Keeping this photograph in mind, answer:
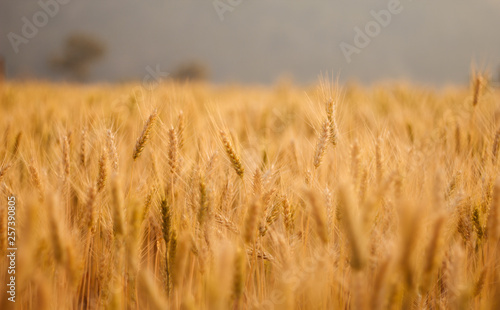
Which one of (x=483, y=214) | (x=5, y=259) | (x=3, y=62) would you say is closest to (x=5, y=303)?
(x=5, y=259)

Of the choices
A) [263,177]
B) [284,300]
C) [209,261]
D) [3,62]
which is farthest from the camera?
[3,62]

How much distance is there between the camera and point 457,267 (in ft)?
2.18

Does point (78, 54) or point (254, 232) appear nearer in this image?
point (254, 232)

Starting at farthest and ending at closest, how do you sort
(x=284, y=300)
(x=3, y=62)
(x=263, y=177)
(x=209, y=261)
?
1. (x=3, y=62)
2. (x=263, y=177)
3. (x=209, y=261)
4. (x=284, y=300)

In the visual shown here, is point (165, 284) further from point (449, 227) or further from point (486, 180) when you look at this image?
point (486, 180)

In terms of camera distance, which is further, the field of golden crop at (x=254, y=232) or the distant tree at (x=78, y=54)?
the distant tree at (x=78, y=54)

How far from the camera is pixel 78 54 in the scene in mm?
32031

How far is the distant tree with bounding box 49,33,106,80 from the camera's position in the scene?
3166 cm

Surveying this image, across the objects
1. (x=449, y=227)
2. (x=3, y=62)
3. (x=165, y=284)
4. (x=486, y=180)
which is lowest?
(x=165, y=284)

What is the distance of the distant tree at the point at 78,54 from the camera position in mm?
31656

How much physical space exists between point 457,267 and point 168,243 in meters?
0.69

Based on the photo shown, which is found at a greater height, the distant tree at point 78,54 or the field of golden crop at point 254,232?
the distant tree at point 78,54

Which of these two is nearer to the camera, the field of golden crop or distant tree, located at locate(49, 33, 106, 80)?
the field of golden crop

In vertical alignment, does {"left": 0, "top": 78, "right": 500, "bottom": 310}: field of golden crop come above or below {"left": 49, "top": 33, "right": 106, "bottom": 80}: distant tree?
below
